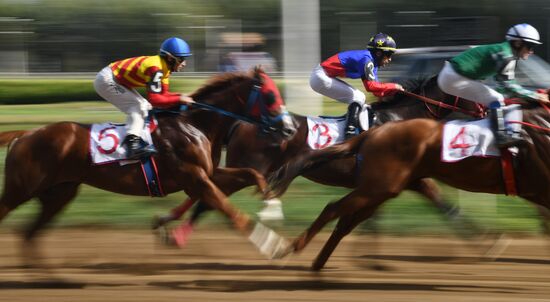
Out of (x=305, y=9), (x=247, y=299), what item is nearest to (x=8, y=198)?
(x=247, y=299)

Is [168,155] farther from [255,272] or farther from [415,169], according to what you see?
[415,169]

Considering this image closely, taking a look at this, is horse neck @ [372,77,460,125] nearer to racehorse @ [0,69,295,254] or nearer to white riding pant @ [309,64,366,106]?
white riding pant @ [309,64,366,106]

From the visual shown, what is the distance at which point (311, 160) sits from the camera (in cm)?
660

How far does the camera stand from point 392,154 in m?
6.23

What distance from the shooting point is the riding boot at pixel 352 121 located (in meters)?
7.62

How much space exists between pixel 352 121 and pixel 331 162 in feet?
1.42

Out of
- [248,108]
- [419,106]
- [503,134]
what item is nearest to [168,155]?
Result: [248,108]

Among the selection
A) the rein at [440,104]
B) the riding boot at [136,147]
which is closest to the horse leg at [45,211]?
the riding boot at [136,147]

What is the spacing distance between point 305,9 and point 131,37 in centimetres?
1261

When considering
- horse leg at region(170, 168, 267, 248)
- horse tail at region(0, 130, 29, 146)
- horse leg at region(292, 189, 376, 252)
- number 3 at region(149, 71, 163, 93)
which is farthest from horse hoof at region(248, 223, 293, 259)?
horse tail at region(0, 130, 29, 146)

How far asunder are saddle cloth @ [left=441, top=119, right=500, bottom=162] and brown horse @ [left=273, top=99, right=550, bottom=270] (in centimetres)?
4

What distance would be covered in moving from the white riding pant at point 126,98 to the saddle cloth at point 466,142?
232cm

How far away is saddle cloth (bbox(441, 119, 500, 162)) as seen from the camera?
625cm

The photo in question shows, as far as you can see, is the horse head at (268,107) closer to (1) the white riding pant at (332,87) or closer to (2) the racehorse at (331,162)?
(2) the racehorse at (331,162)
